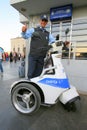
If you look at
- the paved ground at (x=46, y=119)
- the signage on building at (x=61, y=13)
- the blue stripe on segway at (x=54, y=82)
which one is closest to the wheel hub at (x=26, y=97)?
the paved ground at (x=46, y=119)

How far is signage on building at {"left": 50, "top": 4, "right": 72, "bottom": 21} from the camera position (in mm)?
4473

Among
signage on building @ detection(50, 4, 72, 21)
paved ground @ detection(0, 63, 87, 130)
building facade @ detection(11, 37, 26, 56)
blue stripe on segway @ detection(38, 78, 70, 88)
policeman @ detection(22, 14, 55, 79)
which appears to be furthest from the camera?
building facade @ detection(11, 37, 26, 56)

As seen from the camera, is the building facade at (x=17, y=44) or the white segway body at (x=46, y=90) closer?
the white segway body at (x=46, y=90)

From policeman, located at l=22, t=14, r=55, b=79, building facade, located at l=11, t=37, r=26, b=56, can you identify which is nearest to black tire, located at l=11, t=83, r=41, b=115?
policeman, located at l=22, t=14, r=55, b=79

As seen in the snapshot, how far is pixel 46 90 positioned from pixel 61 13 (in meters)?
3.39

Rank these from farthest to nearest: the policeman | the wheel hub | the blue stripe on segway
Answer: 1. the policeman
2. the wheel hub
3. the blue stripe on segway

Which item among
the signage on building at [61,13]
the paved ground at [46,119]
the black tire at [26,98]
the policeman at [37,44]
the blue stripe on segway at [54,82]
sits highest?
the signage on building at [61,13]

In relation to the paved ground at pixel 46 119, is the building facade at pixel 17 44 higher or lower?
higher

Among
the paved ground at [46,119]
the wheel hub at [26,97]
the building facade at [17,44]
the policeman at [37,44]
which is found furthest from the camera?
the building facade at [17,44]

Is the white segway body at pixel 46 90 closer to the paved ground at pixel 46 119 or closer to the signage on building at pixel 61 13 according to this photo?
the paved ground at pixel 46 119

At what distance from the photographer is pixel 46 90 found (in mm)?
2117

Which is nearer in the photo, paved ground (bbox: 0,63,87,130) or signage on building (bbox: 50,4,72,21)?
paved ground (bbox: 0,63,87,130)

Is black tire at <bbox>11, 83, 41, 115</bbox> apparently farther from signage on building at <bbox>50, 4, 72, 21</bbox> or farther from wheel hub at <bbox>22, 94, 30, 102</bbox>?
signage on building at <bbox>50, 4, 72, 21</bbox>

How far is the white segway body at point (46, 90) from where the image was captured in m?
2.12
